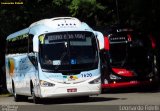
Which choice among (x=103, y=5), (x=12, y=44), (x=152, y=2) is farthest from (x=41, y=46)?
(x=103, y=5)

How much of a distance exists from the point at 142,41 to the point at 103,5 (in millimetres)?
12748

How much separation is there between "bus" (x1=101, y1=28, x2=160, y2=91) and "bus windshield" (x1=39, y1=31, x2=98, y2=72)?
7.53 meters

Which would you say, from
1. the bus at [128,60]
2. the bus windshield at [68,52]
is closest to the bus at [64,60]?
the bus windshield at [68,52]

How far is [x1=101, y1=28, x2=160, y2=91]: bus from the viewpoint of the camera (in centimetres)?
3161

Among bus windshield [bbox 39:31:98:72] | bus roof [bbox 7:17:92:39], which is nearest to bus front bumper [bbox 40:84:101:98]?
bus windshield [bbox 39:31:98:72]

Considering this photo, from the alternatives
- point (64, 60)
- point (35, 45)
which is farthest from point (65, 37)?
point (35, 45)

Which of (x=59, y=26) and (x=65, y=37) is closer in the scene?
(x=65, y=37)

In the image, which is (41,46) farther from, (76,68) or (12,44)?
(12,44)

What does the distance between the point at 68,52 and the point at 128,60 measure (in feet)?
27.7

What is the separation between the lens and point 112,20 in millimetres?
45406

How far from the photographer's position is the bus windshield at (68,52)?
2384 centimetres

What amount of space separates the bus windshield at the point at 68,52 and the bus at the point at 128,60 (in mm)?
7527

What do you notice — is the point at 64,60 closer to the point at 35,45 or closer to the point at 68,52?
the point at 68,52

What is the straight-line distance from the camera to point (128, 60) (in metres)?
31.9
